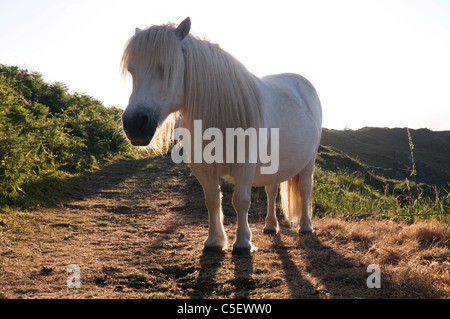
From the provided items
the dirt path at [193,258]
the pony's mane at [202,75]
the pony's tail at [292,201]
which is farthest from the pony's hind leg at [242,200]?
the pony's tail at [292,201]

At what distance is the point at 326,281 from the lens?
2.54 m

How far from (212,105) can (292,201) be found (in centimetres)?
202

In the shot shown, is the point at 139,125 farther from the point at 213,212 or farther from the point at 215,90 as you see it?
the point at 213,212

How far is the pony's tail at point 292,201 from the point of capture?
4.54 m

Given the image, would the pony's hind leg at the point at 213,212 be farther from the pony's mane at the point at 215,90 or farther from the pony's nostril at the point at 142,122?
the pony's nostril at the point at 142,122

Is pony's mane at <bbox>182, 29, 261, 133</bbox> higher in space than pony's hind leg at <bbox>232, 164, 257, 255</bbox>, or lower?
higher

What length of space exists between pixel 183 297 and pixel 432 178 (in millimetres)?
31238

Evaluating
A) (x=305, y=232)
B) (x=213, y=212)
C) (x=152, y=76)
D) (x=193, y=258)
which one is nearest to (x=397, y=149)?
(x=305, y=232)

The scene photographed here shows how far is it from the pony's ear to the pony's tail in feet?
7.93

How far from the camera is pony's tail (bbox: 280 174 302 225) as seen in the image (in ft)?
14.9

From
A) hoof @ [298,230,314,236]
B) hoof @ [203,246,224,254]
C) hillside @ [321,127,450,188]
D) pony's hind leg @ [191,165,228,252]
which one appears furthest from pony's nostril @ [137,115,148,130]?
hillside @ [321,127,450,188]

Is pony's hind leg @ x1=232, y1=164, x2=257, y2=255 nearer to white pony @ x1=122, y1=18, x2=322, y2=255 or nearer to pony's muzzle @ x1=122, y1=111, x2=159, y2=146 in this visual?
white pony @ x1=122, y1=18, x2=322, y2=255

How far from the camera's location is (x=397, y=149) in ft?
126
